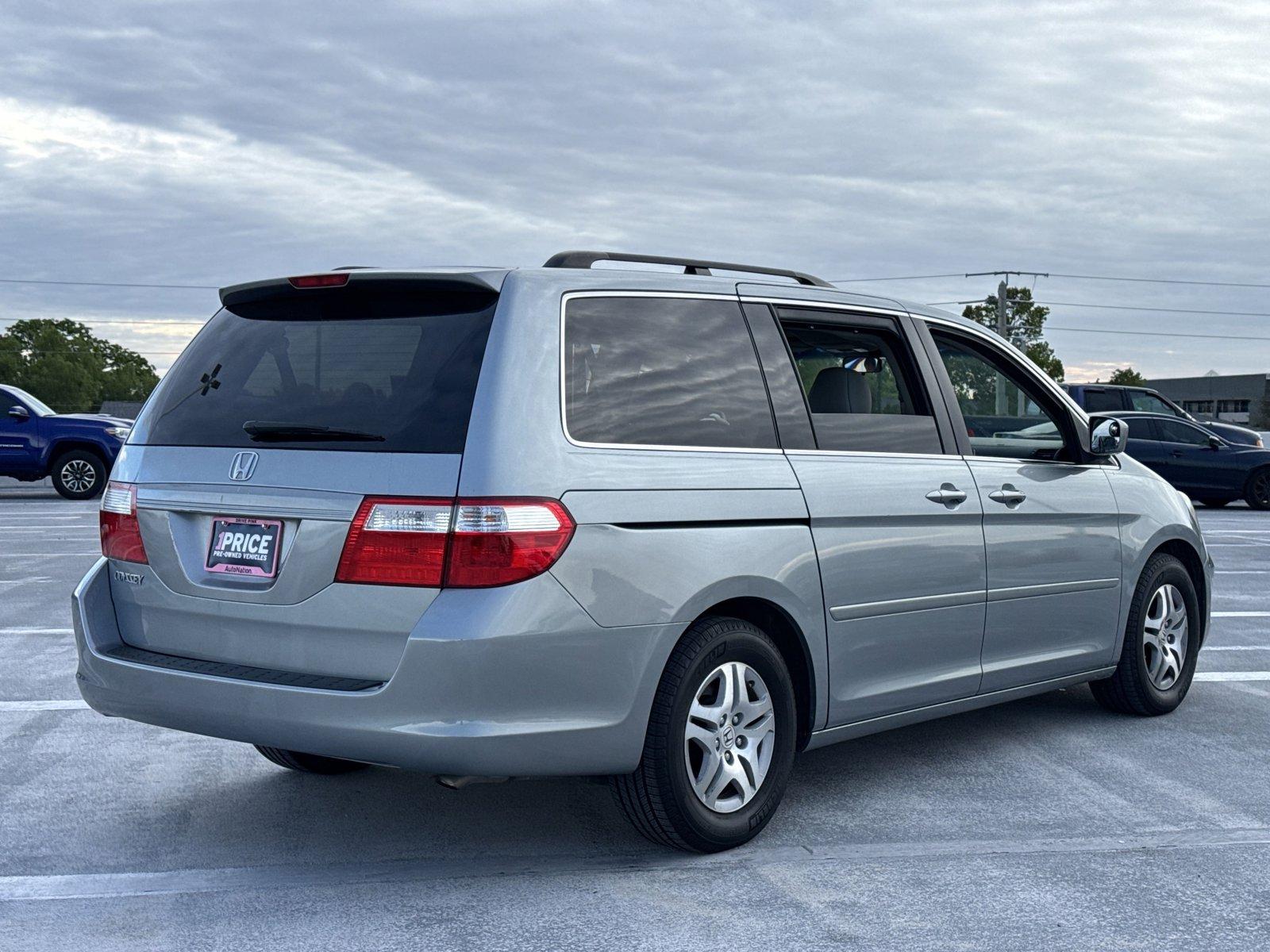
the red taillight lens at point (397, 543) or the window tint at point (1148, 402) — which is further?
the window tint at point (1148, 402)

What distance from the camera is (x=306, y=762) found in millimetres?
5500

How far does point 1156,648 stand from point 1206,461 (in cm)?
1788

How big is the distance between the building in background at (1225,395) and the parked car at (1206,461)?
92.8 metres

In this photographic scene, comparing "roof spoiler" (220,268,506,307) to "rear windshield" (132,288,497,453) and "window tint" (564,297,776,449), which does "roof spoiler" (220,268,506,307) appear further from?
"window tint" (564,297,776,449)

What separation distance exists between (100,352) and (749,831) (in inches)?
6084

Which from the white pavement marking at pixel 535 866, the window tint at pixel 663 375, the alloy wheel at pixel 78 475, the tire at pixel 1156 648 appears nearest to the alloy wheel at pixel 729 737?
the white pavement marking at pixel 535 866

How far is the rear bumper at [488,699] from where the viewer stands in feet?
13.0

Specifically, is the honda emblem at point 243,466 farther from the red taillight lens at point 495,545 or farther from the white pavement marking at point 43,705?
the white pavement marking at point 43,705

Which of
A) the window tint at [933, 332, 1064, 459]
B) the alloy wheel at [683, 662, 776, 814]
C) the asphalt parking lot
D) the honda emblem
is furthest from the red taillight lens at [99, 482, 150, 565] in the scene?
the window tint at [933, 332, 1064, 459]

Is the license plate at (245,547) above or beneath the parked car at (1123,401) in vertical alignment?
beneath

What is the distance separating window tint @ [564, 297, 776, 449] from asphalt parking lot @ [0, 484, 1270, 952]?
4.22 ft

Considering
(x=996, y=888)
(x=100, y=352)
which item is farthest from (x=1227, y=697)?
(x=100, y=352)

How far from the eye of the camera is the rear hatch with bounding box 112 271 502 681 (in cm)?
411

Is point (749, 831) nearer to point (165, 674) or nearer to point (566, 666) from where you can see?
point (566, 666)
